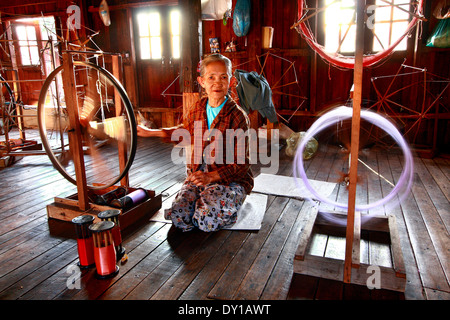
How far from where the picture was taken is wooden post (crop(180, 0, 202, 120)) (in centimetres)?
299

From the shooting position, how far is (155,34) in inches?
238

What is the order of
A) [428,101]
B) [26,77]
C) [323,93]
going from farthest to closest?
[26,77], [323,93], [428,101]

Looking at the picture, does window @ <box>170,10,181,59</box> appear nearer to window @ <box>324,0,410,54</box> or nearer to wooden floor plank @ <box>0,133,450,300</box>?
window @ <box>324,0,410,54</box>

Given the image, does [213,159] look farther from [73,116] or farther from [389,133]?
[389,133]

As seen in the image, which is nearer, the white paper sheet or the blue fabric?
the blue fabric

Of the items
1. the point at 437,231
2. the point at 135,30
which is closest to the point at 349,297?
the point at 437,231

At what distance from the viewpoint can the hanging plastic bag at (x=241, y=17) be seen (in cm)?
503

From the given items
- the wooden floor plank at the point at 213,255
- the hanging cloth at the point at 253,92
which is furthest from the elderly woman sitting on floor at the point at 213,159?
the hanging cloth at the point at 253,92

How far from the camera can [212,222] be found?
220cm

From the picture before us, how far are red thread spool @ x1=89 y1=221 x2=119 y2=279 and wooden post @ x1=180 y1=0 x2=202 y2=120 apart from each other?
1.55m

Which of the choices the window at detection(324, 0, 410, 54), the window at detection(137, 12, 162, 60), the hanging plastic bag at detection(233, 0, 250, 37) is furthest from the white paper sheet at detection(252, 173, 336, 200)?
the window at detection(137, 12, 162, 60)

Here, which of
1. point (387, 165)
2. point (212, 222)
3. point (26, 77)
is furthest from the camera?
point (26, 77)

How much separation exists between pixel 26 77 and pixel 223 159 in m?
6.56
